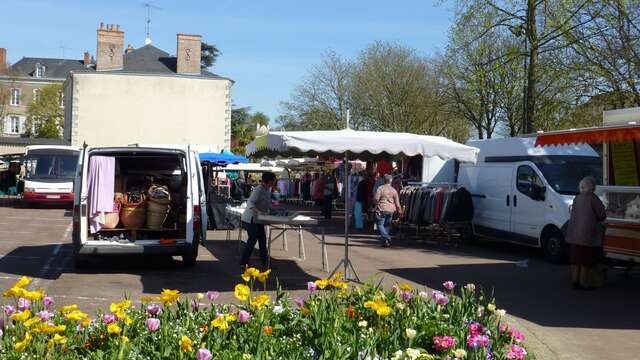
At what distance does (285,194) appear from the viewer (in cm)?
4656

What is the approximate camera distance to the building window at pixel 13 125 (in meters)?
98.2

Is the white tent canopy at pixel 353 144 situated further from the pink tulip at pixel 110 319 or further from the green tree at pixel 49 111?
the green tree at pixel 49 111

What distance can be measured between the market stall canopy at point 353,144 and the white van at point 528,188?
14.7 ft

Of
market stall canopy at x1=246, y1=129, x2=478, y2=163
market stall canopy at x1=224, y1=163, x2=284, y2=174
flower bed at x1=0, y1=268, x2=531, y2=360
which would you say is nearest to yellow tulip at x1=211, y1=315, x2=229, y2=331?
flower bed at x1=0, y1=268, x2=531, y2=360

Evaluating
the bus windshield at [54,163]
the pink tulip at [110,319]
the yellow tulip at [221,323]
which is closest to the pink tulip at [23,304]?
the pink tulip at [110,319]

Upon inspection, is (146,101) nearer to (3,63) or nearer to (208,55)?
(208,55)

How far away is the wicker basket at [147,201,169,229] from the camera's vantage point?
1366cm

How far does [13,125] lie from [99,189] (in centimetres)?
9334

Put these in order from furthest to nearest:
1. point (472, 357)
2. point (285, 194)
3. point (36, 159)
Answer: point (285, 194) < point (36, 159) < point (472, 357)

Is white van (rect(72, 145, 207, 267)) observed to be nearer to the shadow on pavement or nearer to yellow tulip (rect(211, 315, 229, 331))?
the shadow on pavement

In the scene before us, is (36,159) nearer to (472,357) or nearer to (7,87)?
(472,357)

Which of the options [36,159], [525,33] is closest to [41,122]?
[36,159]

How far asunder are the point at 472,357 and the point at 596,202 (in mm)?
7569

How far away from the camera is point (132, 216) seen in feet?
44.6
